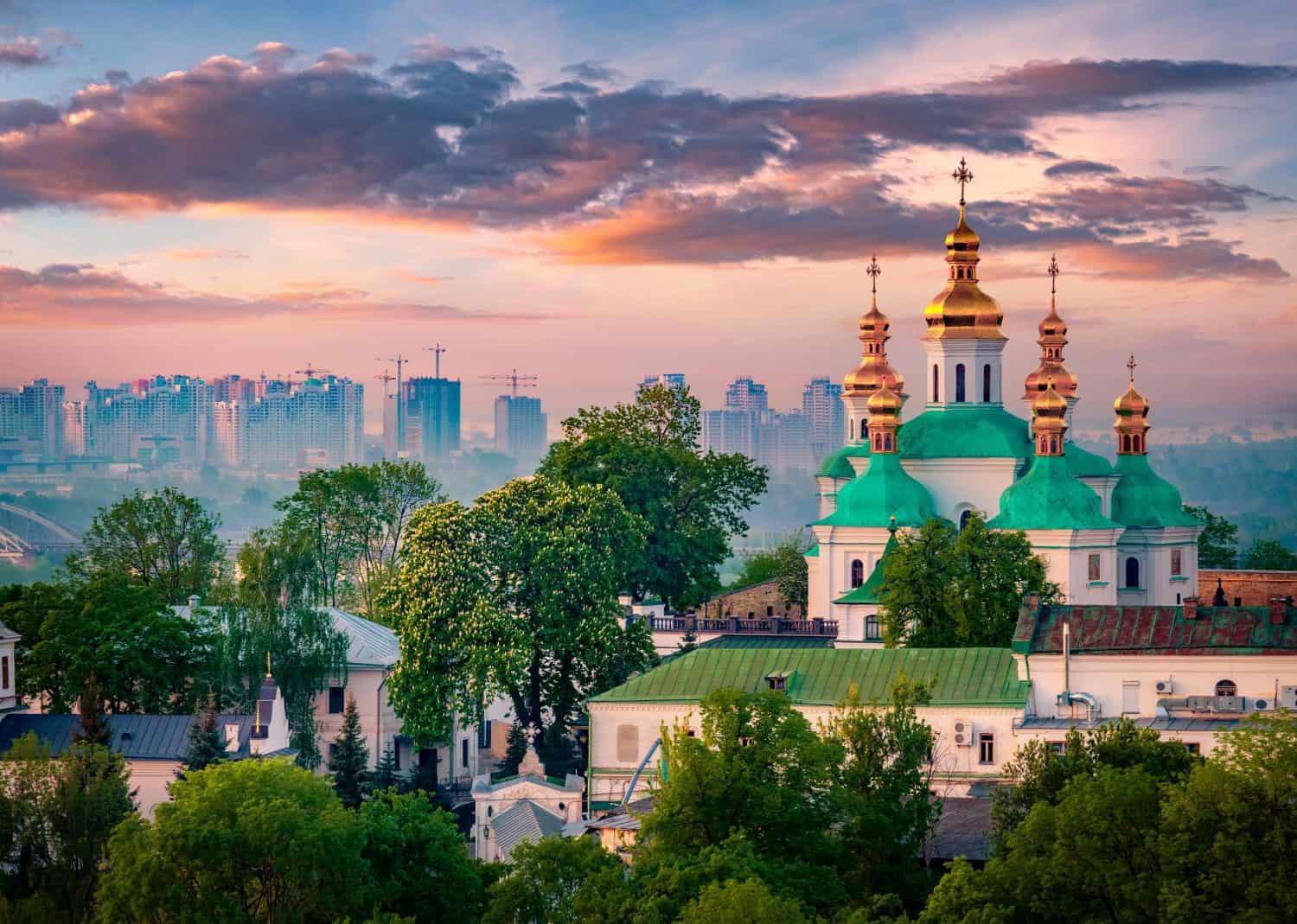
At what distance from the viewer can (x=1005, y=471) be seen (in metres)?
79.8

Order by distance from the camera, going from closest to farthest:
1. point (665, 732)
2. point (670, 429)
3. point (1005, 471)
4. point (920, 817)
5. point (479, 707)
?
point (920, 817), point (665, 732), point (479, 707), point (1005, 471), point (670, 429)

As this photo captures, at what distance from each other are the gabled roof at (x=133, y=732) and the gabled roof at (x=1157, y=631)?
1827 centimetres

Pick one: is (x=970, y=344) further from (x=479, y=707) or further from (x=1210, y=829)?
(x=1210, y=829)

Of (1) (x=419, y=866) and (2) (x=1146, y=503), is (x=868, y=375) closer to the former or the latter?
(2) (x=1146, y=503)

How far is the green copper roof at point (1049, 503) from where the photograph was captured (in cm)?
7594

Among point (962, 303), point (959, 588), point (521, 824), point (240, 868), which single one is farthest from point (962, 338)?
point (240, 868)

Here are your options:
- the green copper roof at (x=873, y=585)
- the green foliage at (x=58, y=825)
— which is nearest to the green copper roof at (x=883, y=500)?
the green copper roof at (x=873, y=585)

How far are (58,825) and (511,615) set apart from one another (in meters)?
17.0

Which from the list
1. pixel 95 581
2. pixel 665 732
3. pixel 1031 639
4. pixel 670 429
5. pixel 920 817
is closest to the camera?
pixel 920 817

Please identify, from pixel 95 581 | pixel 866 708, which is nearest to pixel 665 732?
pixel 866 708

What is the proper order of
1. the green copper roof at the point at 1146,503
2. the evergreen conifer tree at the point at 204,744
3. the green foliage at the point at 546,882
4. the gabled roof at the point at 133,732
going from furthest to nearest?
the green copper roof at the point at 1146,503
the gabled roof at the point at 133,732
the evergreen conifer tree at the point at 204,744
the green foliage at the point at 546,882

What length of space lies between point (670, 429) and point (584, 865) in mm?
48049

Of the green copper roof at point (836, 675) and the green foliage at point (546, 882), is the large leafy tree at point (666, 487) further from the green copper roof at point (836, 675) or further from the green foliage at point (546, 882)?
the green foliage at point (546, 882)

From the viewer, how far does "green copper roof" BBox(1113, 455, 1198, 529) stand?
80250mm
